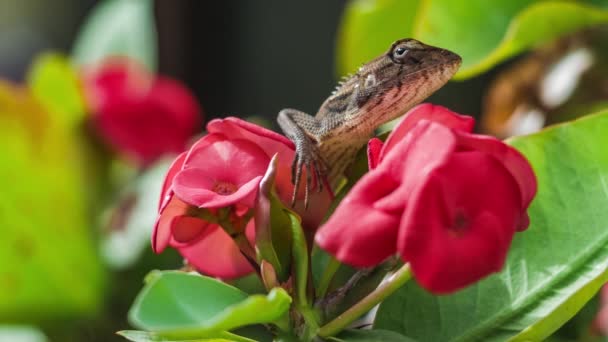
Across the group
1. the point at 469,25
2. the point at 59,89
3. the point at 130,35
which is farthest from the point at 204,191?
the point at 130,35

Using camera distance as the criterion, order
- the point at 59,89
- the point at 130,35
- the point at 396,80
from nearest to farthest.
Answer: the point at 396,80 → the point at 59,89 → the point at 130,35

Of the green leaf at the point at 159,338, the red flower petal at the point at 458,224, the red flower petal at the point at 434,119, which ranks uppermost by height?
the red flower petal at the point at 434,119

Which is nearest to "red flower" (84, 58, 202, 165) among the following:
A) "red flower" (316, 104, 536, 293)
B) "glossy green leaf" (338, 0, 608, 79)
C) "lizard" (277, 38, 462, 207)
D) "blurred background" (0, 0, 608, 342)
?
"blurred background" (0, 0, 608, 342)

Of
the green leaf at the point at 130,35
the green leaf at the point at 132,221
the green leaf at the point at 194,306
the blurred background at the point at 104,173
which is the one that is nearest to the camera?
the green leaf at the point at 194,306

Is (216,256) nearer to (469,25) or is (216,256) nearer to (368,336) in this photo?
(368,336)

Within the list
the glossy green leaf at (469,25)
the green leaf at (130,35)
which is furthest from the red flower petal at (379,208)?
the green leaf at (130,35)

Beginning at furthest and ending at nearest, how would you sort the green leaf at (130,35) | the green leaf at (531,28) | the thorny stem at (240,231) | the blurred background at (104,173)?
1. the green leaf at (130,35)
2. the blurred background at (104,173)
3. the green leaf at (531,28)
4. the thorny stem at (240,231)

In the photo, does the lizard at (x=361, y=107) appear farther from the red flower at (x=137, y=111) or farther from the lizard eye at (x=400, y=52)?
the red flower at (x=137, y=111)

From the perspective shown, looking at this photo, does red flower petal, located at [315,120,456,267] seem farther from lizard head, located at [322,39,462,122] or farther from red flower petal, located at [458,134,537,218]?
lizard head, located at [322,39,462,122]
